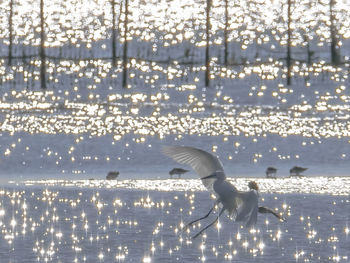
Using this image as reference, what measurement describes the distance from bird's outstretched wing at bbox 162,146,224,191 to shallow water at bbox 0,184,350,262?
1.31 meters

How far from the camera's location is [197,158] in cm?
1400

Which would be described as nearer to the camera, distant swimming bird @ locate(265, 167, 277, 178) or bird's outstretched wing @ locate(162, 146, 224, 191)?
bird's outstretched wing @ locate(162, 146, 224, 191)

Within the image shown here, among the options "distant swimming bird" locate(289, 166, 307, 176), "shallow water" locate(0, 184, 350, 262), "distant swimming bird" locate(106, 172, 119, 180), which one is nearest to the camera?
"shallow water" locate(0, 184, 350, 262)

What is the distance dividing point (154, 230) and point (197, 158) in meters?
3.62

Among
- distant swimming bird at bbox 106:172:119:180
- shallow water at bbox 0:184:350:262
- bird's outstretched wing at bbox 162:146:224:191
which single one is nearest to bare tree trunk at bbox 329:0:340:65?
distant swimming bird at bbox 106:172:119:180

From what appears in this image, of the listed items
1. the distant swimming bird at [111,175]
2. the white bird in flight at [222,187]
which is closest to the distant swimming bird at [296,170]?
the distant swimming bird at [111,175]

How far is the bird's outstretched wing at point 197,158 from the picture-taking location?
545 inches

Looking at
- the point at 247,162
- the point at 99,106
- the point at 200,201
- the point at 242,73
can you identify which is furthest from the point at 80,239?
the point at 242,73

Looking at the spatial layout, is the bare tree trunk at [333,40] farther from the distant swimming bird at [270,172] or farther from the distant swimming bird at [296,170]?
the distant swimming bird at [270,172]

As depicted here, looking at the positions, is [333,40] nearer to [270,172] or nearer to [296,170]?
[296,170]

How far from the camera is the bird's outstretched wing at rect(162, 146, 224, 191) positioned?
45.4 ft

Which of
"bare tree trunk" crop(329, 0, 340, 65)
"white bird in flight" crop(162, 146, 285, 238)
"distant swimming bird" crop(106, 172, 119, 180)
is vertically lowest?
"distant swimming bird" crop(106, 172, 119, 180)

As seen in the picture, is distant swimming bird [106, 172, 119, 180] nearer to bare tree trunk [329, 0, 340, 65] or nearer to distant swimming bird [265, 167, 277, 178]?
distant swimming bird [265, 167, 277, 178]

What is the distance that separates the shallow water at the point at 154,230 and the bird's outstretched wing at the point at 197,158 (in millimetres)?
1305
